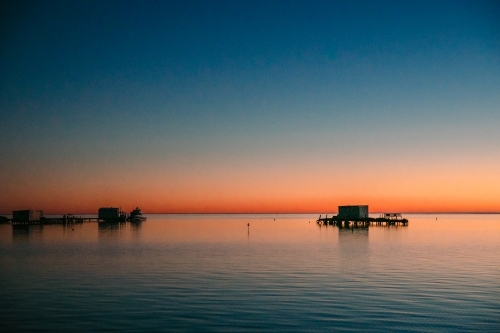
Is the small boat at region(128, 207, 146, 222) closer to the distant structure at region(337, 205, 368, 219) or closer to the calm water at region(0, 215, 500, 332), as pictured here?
the distant structure at region(337, 205, 368, 219)

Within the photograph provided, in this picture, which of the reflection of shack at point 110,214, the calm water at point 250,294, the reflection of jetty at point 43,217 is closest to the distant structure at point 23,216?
the reflection of jetty at point 43,217

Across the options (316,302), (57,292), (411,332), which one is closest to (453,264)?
(316,302)

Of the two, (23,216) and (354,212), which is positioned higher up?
(23,216)

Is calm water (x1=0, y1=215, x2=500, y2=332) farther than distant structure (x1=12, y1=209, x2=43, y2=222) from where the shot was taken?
No

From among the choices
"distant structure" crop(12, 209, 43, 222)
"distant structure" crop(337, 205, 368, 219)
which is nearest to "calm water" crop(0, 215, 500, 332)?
"distant structure" crop(337, 205, 368, 219)

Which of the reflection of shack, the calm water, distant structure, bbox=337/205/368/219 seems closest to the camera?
the calm water

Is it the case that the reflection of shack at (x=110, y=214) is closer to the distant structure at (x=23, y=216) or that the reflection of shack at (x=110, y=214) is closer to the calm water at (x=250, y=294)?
the distant structure at (x=23, y=216)

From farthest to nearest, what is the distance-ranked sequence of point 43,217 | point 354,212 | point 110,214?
1. point 110,214
2. point 43,217
3. point 354,212

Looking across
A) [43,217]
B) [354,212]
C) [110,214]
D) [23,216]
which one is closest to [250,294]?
[354,212]

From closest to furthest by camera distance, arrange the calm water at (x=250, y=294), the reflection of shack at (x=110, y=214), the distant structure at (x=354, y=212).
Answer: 1. the calm water at (x=250, y=294)
2. the distant structure at (x=354, y=212)
3. the reflection of shack at (x=110, y=214)

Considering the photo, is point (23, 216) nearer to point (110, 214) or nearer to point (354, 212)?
point (110, 214)

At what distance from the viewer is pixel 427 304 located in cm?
2272

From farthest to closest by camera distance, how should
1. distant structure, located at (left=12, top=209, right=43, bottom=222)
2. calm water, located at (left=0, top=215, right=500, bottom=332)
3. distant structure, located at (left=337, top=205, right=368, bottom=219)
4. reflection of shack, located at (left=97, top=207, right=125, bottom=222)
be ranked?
reflection of shack, located at (left=97, top=207, right=125, bottom=222) → distant structure, located at (left=12, top=209, right=43, bottom=222) → distant structure, located at (left=337, top=205, right=368, bottom=219) → calm water, located at (left=0, top=215, right=500, bottom=332)

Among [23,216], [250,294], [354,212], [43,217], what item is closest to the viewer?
[250,294]
